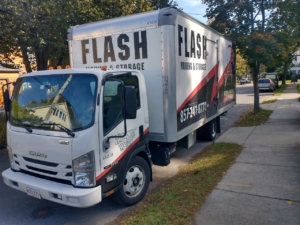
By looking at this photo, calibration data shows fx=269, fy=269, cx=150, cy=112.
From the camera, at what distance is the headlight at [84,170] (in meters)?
3.46

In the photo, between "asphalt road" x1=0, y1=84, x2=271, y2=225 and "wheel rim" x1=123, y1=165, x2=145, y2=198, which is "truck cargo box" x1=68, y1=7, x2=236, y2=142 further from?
"asphalt road" x1=0, y1=84, x2=271, y2=225

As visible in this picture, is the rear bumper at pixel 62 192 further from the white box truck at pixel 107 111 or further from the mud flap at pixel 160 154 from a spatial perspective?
the mud flap at pixel 160 154

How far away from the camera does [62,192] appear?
344 centimetres

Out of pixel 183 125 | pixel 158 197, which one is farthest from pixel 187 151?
pixel 158 197

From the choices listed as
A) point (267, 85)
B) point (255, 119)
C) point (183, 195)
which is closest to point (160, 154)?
point (183, 195)

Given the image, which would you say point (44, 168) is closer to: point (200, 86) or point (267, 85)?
point (200, 86)

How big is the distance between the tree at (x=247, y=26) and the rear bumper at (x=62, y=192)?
987cm

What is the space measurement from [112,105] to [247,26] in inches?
397

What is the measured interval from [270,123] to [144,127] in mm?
8128

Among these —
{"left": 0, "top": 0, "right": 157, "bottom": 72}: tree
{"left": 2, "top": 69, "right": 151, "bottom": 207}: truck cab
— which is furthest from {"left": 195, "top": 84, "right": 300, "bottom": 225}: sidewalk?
{"left": 0, "top": 0, "right": 157, "bottom": 72}: tree

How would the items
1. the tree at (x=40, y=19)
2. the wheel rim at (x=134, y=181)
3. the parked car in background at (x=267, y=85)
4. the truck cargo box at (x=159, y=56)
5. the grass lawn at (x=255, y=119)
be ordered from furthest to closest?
1. the parked car in background at (x=267, y=85)
2. the grass lawn at (x=255, y=119)
3. the tree at (x=40, y=19)
4. the truck cargo box at (x=159, y=56)
5. the wheel rim at (x=134, y=181)

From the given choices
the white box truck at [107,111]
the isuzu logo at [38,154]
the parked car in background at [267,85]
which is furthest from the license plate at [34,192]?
the parked car in background at [267,85]

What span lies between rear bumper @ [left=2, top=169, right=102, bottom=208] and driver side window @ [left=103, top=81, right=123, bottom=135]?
0.82 metres

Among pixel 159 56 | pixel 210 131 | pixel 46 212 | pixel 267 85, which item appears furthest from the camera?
pixel 267 85
